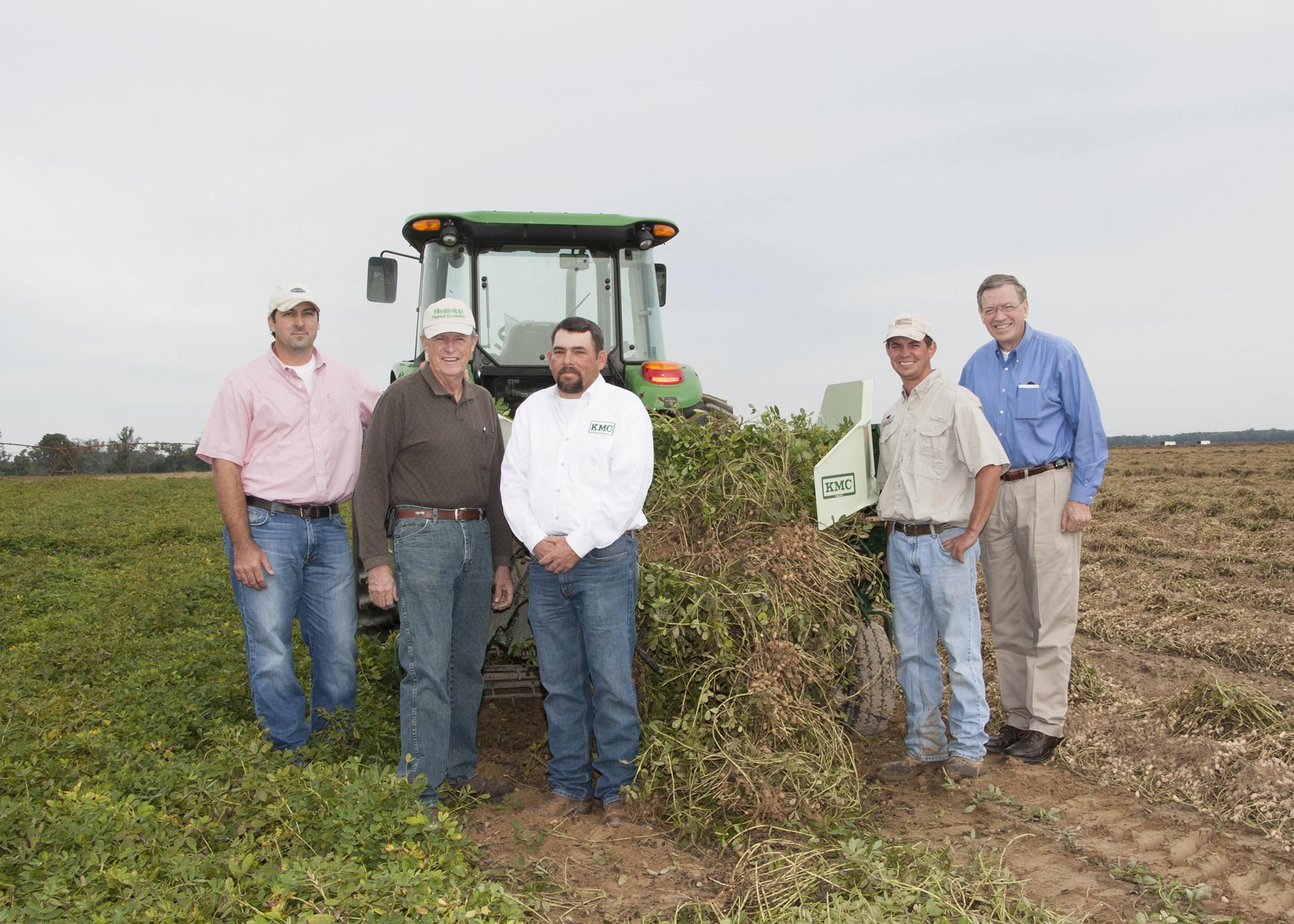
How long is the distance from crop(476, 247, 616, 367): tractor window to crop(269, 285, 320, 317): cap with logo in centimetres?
196

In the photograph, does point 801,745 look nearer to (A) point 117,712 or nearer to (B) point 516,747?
(B) point 516,747

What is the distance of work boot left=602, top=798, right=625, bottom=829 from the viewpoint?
363 centimetres

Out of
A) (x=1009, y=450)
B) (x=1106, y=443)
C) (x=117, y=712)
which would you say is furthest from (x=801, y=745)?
(x=117, y=712)

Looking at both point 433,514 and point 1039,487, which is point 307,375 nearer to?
point 433,514

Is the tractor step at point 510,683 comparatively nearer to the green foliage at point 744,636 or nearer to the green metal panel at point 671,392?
the green foliage at point 744,636

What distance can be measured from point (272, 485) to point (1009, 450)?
3247mm

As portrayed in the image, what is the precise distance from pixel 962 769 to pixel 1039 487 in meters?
1.31

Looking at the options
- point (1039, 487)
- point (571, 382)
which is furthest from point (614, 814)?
point (1039, 487)

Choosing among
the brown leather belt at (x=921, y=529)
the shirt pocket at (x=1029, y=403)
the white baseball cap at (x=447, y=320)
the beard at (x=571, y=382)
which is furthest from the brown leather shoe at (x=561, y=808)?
the shirt pocket at (x=1029, y=403)

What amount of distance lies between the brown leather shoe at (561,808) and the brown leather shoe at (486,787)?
19cm

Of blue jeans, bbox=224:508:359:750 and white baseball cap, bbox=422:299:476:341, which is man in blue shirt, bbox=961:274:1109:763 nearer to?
white baseball cap, bbox=422:299:476:341

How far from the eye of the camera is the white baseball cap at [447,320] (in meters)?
3.70

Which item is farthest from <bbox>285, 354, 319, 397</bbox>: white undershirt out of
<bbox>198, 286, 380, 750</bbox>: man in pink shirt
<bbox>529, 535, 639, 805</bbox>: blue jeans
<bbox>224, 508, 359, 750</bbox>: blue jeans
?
<bbox>529, 535, 639, 805</bbox>: blue jeans

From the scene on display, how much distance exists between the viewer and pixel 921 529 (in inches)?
163
